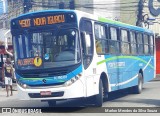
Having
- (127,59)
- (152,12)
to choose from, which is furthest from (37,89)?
(152,12)

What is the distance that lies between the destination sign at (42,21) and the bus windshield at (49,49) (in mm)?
296

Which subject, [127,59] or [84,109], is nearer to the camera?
[84,109]

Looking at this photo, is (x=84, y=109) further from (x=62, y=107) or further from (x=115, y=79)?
(x=115, y=79)

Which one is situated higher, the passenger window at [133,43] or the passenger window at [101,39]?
the passenger window at [101,39]

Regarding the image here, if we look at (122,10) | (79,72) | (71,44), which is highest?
(71,44)

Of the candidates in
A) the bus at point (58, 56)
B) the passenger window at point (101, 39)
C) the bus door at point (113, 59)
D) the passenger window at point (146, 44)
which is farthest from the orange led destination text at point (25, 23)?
the passenger window at point (146, 44)

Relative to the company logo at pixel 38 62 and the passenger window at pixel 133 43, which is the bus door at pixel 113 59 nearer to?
the passenger window at pixel 133 43

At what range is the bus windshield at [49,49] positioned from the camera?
434 inches

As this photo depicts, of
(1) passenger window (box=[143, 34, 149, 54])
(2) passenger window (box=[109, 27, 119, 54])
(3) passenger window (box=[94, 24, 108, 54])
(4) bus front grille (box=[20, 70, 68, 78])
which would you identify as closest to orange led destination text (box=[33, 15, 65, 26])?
(4) bus front grille (box=[20, 70, 68, 78])

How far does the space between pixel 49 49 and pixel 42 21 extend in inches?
38.2

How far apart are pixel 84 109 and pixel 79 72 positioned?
5.51ft

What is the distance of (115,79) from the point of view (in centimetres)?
1426

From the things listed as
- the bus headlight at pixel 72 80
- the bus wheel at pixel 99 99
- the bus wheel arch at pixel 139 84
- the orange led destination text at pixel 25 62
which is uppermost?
the orange led destination text at pixel 25 62

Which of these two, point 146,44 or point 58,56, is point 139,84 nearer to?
point 146,44
